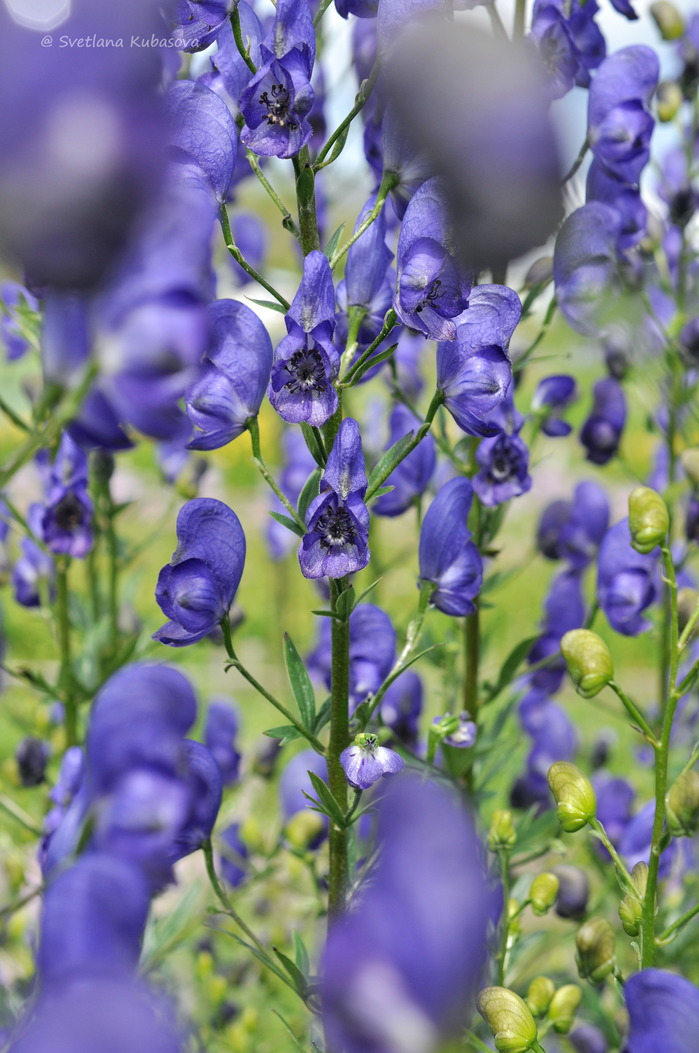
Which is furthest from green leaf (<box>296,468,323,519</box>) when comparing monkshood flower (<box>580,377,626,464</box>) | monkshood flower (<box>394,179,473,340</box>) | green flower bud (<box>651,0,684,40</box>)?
green flower bud (<box>651,0,684,40</box>)

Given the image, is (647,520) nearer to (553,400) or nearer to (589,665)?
(589,665)

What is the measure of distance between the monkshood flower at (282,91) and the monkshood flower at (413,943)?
1.82 ft

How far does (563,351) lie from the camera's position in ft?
→ 4.43

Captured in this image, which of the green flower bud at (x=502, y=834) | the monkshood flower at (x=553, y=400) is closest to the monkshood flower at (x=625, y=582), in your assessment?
the monkshood flower at (x=553, y=400)

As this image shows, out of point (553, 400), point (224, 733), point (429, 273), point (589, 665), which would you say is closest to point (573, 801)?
point (589, 665)

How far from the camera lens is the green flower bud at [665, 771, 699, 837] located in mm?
979

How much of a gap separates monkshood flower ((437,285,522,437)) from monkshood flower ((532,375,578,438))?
1.58 feet

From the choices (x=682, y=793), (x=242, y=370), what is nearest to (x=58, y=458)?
(x=242, y=370)

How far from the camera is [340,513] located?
0.86 meters

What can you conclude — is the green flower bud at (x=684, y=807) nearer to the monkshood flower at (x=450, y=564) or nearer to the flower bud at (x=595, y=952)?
the flower bud at (x=595, y=952)

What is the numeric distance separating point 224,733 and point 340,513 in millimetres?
1001

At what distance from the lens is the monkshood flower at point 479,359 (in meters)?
0.92

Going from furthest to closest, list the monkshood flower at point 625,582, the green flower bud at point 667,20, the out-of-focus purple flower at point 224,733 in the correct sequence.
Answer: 1. the out-of-focus purple flower at point 224,733
2. the green flower bud at point 667,20
3. the monkshood flower at point 625,582

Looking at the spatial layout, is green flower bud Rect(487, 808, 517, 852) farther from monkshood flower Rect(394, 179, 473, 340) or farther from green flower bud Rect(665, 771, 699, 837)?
monkshood flower Rect(394, 179, 473, 340)
